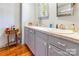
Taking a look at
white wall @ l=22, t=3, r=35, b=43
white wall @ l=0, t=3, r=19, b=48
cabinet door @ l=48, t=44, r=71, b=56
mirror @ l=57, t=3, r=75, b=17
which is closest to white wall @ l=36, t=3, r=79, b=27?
mirror @ l=57, t=3, r=75, b=17

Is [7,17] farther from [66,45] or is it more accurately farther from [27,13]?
[66,45]

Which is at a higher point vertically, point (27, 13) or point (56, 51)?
point (27, 13)

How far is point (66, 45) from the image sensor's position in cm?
137

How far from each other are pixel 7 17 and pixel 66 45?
368cm

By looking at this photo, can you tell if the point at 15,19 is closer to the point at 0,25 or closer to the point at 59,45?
the point at 0,25

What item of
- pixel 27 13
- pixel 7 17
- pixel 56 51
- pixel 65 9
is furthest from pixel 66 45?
pixel 27 13

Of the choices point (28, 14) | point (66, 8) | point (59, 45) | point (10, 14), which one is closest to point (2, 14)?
point (10, 14)

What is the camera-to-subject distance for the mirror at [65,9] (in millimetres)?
2401

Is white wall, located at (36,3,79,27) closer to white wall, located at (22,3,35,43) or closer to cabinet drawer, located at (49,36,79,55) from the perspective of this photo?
cabinet drawer, located at (49,36,79,55)

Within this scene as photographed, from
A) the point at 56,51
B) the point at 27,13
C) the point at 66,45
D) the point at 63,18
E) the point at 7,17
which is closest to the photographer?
the point at 66,45

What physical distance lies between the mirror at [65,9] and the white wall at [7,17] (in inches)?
90.5

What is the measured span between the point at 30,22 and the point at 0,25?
114 cm

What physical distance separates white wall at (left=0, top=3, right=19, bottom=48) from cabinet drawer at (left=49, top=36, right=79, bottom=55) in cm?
315

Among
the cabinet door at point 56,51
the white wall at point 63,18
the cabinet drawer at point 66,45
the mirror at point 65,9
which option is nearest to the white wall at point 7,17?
the white wall at point 63,18
